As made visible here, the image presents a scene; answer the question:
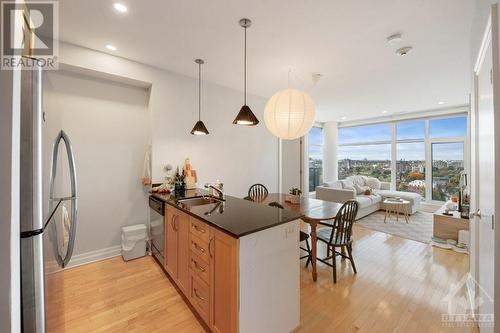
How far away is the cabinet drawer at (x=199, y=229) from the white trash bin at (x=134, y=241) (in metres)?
1.54

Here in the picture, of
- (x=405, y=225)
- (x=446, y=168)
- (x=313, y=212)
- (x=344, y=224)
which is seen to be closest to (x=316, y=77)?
(x=313, y=212)

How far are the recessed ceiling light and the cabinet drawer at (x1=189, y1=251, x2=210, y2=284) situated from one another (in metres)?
2.35

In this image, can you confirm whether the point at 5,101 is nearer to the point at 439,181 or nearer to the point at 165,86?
the point at 165,86

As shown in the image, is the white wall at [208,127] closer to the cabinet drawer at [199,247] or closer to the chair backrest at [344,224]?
the cabinet drawer at [199,247]

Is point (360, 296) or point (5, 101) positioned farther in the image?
point (360, 296)

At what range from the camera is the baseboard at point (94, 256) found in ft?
8.94

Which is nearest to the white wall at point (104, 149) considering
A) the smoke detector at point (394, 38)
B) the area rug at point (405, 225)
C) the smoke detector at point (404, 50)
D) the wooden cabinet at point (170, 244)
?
the wooden cabinet at point (170, 244)

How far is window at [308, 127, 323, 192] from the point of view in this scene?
7209mm

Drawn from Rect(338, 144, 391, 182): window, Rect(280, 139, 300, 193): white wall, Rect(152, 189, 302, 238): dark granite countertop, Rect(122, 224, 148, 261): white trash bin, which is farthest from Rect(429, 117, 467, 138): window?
Rect(122, 224, 148, 261): white trash bin

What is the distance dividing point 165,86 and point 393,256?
4332 millimetres

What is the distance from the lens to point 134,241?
9.56 ft

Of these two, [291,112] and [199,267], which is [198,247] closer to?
[199,267]

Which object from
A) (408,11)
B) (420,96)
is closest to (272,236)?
(408,11)

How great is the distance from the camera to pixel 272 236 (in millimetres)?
1562
